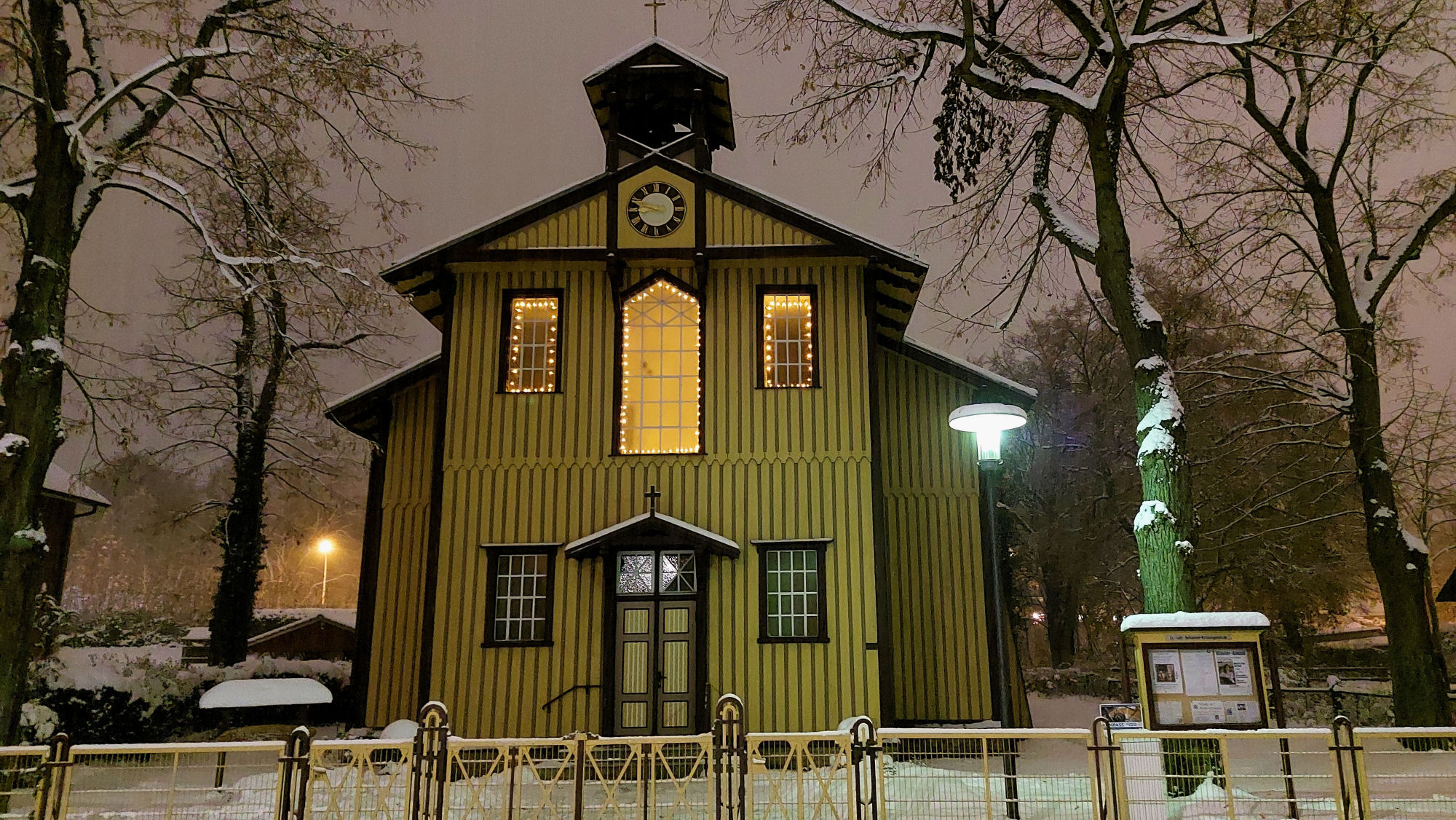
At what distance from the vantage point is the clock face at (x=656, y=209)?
50.0ft

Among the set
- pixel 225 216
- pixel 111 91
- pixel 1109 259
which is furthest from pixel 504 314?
pixel 225 216

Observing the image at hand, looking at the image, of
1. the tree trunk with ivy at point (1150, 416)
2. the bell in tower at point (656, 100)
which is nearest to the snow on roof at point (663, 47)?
the bell in tower at point (656, 100)

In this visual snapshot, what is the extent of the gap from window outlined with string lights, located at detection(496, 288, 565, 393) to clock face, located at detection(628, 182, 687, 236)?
1.69 m

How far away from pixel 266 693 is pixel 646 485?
587 cm

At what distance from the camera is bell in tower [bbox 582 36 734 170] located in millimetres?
15828

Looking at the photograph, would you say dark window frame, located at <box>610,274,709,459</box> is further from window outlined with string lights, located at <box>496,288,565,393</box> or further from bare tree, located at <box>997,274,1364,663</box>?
bare tree, located at <box>997,274,1364,663</box>

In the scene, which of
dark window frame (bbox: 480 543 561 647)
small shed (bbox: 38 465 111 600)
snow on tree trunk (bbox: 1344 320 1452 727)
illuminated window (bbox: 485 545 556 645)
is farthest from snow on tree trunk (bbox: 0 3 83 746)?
snow on tree trunk (bbox: 1344 320 1452 727)

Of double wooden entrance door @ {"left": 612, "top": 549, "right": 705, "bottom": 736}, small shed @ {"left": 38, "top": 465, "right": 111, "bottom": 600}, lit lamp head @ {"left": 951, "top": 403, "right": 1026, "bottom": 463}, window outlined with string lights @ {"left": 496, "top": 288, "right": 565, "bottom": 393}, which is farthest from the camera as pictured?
small shed @ {"left": 38, "top": 465, "right": 111, "bottom": 600}

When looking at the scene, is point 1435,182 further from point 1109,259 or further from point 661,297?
point 661,297

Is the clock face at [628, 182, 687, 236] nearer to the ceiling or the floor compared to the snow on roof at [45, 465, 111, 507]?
nearer to the ceiling

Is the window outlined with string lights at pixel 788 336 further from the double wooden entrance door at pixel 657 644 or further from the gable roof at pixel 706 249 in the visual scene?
the double wooden entrance door at pixel 657 644

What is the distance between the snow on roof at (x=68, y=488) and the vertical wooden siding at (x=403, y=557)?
10.2 meters

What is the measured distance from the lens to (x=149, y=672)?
60.2 ft

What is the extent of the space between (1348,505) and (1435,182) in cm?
1194
